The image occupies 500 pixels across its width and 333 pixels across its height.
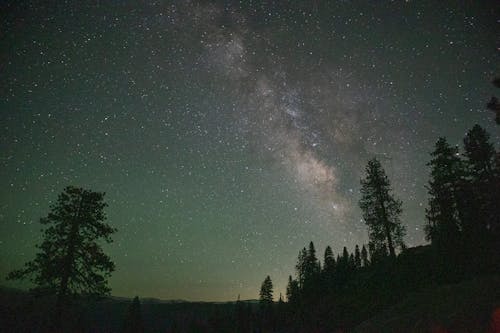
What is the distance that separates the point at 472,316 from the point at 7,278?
22.3 metres

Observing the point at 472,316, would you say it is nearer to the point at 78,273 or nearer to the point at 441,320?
the point at 441,320

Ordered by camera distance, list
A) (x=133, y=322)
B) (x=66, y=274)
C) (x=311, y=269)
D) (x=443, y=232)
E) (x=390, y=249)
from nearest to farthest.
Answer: (x=66, y=274)
(x=443, y=232)
(x=390, y=249)
(x=133, y=322)
(x=311, y=269)

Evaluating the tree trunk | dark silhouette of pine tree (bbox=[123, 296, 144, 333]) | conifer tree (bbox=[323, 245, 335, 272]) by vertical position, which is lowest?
dark silhouette of pine tree (bbox=[123, 296, 144, 333])

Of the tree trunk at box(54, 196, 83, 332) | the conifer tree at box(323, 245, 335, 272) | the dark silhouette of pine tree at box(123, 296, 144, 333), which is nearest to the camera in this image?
the tree trunk at box(54, 196, 83, 332)

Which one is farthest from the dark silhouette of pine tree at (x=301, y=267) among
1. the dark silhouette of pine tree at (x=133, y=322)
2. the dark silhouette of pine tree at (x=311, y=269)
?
the dark silhouette of pine tree at (x=133, y=322)

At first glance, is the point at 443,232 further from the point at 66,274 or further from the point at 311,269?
the point at 311,269

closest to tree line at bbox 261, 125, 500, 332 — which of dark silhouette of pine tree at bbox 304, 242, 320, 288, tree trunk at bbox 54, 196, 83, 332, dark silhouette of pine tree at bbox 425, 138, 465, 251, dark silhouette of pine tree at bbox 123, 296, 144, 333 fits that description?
dark silhouette of pine tree at bbox 425, 138, 465, 251

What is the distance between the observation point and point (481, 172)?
2766cm

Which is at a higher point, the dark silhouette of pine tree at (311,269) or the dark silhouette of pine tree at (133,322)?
the dark silhouette of pine tree at (311,269)

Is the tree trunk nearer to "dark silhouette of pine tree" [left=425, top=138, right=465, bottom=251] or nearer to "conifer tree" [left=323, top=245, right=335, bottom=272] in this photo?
"dark silhouette of pine tree" [left=425, top=138, right=465, bottom=251]

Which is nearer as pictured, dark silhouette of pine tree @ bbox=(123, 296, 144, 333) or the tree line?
the tree line

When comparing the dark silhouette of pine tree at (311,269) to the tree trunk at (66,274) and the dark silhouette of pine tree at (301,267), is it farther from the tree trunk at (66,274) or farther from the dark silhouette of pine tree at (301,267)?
the tree trunk at (66,274)

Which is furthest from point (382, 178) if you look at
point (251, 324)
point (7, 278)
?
point (251, 324)

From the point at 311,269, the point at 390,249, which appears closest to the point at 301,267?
the point at 311,269
